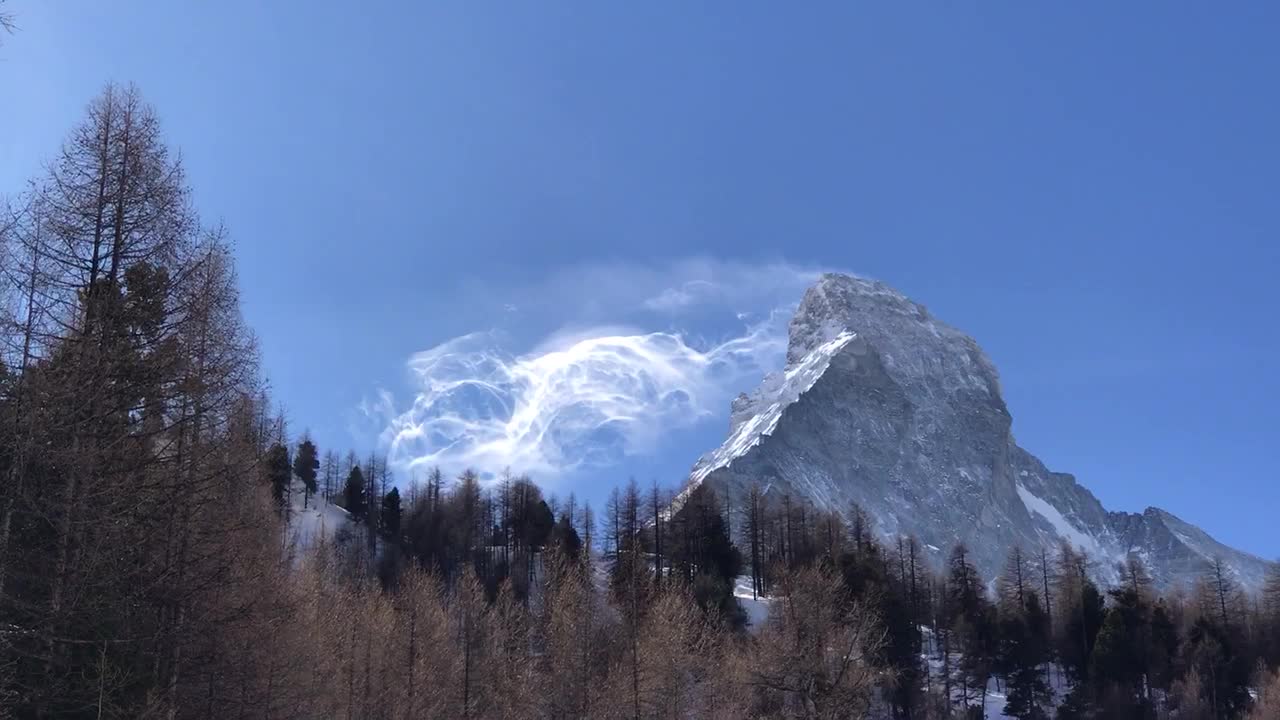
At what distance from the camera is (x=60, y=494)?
15.8 m

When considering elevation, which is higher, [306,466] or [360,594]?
[306,466]

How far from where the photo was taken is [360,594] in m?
55.0

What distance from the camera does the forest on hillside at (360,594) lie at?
16203 millimetres

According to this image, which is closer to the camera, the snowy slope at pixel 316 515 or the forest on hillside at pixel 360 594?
the forest on hillside at pixel 360 594

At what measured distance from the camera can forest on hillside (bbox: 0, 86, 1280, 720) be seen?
638 inches

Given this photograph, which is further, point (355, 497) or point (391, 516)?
point (355, 497)

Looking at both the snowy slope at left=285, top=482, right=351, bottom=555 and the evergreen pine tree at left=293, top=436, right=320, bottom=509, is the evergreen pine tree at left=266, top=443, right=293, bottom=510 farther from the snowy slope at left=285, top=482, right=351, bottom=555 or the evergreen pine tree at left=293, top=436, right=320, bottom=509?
the evergreen pine tree at left=293, top=436, right=320, bottom=509

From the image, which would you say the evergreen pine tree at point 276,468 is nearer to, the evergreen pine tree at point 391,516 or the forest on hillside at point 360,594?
the forest on hillside at point 360,594

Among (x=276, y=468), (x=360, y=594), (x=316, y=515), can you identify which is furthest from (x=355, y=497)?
(x=276, y=468)

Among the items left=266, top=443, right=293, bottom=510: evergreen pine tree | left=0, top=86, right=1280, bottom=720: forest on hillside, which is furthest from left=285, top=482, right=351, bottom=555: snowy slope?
left=266, top=443, right=293, bottom=510: evergreen pine tree

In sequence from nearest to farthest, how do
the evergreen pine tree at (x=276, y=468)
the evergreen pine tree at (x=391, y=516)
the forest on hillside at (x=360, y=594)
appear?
the forest on hillside at (x=360, y=594), the evergreen pine tree at (x=276, y=468), the evergreen pine tree at (x=391, y=516)

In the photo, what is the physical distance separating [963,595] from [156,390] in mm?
72402

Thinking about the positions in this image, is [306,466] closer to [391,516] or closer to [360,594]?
[391,516]

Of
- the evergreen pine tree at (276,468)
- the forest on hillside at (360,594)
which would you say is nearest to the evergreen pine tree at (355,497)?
the forest on hillside at (360,594)
